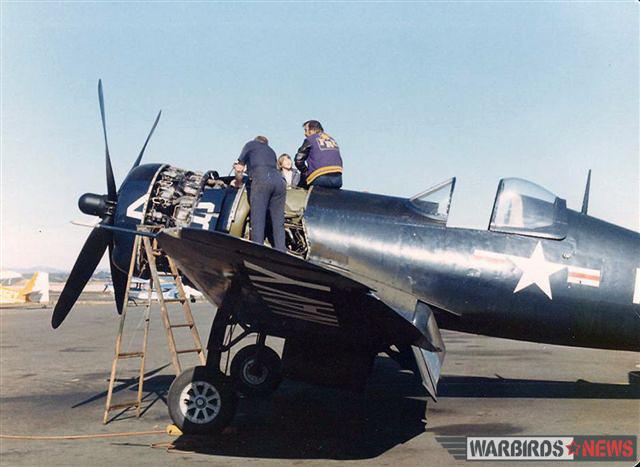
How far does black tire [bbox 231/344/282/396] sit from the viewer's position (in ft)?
26.5

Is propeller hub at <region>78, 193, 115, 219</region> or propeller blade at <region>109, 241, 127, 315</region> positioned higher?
propeller hub at <region>78, 193, 115, 219</region>

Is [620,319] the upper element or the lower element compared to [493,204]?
lower

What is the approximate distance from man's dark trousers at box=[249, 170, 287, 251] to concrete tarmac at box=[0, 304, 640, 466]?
6.74 feet

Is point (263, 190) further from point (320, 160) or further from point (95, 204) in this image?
point (95, 204)

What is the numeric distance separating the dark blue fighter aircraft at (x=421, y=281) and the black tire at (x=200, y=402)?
0.03 feet

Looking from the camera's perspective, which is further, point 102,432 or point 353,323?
point 102,432

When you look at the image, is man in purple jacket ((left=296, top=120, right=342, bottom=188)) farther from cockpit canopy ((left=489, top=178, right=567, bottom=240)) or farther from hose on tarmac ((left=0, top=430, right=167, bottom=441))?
hose on tarmac ((left=0, top=430, right=167, bottom=441))

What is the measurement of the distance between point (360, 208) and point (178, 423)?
2945 millimetres

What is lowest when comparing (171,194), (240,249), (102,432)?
(102,432)

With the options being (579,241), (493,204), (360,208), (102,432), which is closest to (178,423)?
(102,432)

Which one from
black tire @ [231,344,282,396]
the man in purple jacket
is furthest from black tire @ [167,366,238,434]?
the man in purple jacket

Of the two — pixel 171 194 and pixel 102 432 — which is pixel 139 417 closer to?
pixel 102 432

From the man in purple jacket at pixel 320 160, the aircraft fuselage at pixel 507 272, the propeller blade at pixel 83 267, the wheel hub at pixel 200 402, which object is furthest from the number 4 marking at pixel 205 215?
the wheel hub at pixel 200 402

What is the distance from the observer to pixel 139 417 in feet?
22.2
